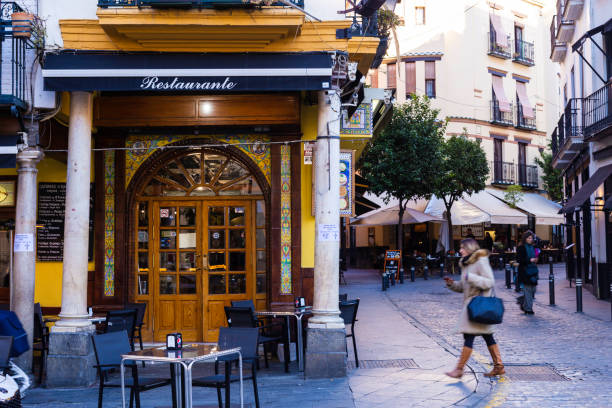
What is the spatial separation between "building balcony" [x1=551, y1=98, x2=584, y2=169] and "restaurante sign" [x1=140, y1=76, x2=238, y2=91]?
45.8 feet

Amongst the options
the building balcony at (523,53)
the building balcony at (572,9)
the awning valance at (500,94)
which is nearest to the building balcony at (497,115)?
the awning valance at (500,94)

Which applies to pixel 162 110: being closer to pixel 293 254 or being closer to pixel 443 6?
pixel 293 254

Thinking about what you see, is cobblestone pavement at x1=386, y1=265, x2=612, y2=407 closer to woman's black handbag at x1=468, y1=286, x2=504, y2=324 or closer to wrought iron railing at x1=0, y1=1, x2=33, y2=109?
woman's black handbag at x1=468, y1=286, x2=504, y2=324

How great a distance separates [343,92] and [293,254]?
264 cm

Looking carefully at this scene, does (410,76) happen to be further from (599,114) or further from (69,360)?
(69,360)

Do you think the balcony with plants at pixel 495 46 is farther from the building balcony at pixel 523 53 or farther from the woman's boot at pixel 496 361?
the woman's boot at pixel 496 361

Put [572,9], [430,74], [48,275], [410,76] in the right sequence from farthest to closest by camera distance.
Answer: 1. [410,76]
2. [430,74]
3. [572,9]
4. [48,275]

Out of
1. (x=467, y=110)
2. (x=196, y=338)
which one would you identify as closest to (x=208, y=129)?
(x=196, y=338)

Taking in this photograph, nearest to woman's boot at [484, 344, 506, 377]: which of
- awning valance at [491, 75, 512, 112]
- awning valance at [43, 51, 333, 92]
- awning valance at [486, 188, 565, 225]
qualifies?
awning valance at [43, 51, 333, 92]

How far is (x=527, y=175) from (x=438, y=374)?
3212cm

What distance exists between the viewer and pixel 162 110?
1151 centimetres

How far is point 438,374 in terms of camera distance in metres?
9.65

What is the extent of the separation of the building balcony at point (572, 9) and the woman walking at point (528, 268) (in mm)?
9039

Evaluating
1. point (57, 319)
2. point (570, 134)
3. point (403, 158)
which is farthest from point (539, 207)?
point (57, 319)
